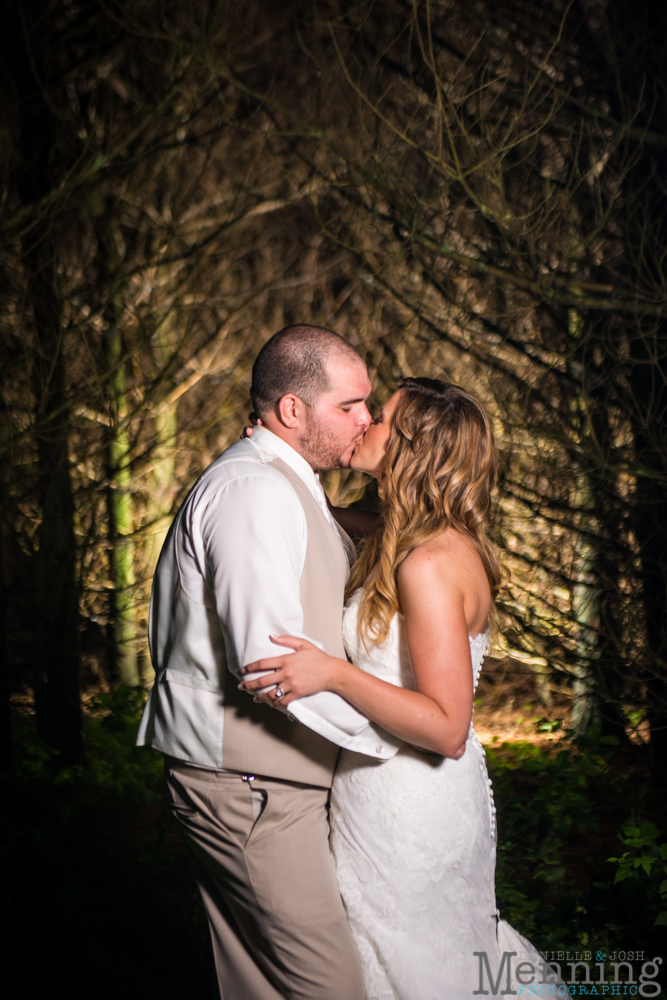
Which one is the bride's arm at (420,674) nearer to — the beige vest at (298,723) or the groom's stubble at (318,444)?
the beige vest at (298,723)

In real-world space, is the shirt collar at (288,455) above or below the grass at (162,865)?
above

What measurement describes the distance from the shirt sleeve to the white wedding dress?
0.25m

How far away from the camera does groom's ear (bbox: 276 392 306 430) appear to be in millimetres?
2404

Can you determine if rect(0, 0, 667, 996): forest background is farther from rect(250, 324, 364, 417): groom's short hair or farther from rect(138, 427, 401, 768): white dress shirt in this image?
rect(138, 427, 401, 768): white dress shirt

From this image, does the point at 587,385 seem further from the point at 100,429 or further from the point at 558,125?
the point at 100,429

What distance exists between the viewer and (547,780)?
17.6 ft

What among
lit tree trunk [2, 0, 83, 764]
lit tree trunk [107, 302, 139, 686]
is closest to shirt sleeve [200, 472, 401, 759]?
lit tree trunk [2, 0, 83, 764]

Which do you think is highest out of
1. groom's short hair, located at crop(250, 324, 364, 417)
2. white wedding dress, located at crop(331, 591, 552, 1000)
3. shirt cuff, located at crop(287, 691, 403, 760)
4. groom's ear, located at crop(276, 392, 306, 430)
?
groom's short hair, located at crop(250, 324, 364, 417)

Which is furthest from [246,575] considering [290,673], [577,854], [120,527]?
[120,527]

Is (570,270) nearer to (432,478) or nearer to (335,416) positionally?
(432,478)

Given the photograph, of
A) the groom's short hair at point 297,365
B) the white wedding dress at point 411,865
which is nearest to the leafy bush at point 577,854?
the white wedding dress at point 411,865

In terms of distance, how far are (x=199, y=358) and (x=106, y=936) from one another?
512 cm

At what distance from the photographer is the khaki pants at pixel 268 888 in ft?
6.72

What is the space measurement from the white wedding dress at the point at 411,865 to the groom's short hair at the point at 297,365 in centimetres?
78
